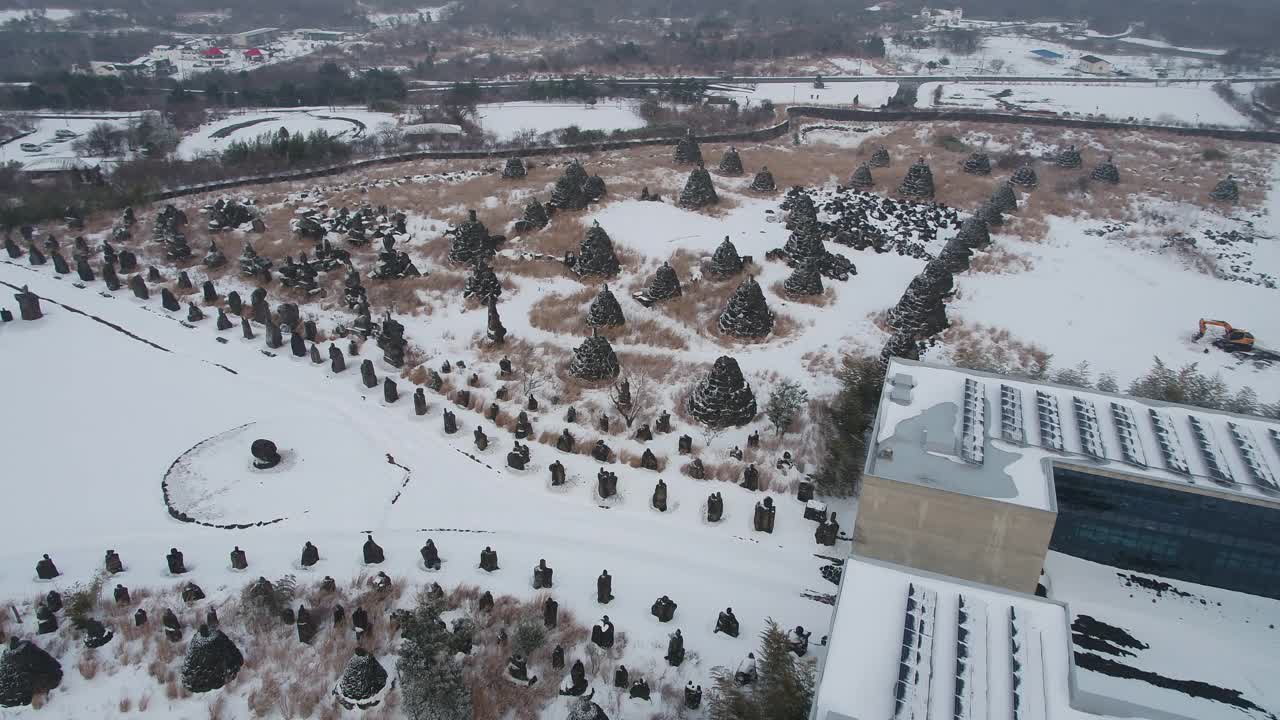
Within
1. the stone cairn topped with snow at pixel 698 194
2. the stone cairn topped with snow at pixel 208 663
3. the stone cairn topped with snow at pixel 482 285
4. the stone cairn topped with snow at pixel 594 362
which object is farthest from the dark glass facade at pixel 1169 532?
the stone cairn topped with snow at pixel 698 194

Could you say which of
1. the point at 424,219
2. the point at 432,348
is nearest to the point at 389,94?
the point at 424,219

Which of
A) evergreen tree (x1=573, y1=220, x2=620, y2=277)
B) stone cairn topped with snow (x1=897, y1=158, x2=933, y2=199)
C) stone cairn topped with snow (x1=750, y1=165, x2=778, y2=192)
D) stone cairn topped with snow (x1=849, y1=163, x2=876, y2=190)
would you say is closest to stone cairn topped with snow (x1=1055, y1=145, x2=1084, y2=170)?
stone cairn topped with snow (x1=897, y1=158, x2=933, y2=199)

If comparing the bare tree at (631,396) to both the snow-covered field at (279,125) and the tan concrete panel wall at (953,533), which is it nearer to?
the tan concrete panel wall at (953,533)

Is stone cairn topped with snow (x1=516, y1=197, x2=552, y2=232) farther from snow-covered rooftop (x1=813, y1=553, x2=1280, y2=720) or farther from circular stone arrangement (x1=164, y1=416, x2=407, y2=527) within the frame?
snow-covered rooftop (x1=813, y1=553, x2=1280, y2=720)

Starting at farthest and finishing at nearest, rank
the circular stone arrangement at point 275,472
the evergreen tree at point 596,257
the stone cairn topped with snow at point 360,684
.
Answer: the evergreen tree at point 596,257, the circular stone arrangement at point 275,472, the stone cairn topped with snow at point 360,684

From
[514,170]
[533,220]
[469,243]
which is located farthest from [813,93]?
[469,243]

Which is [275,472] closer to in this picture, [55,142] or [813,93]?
[55,142]
